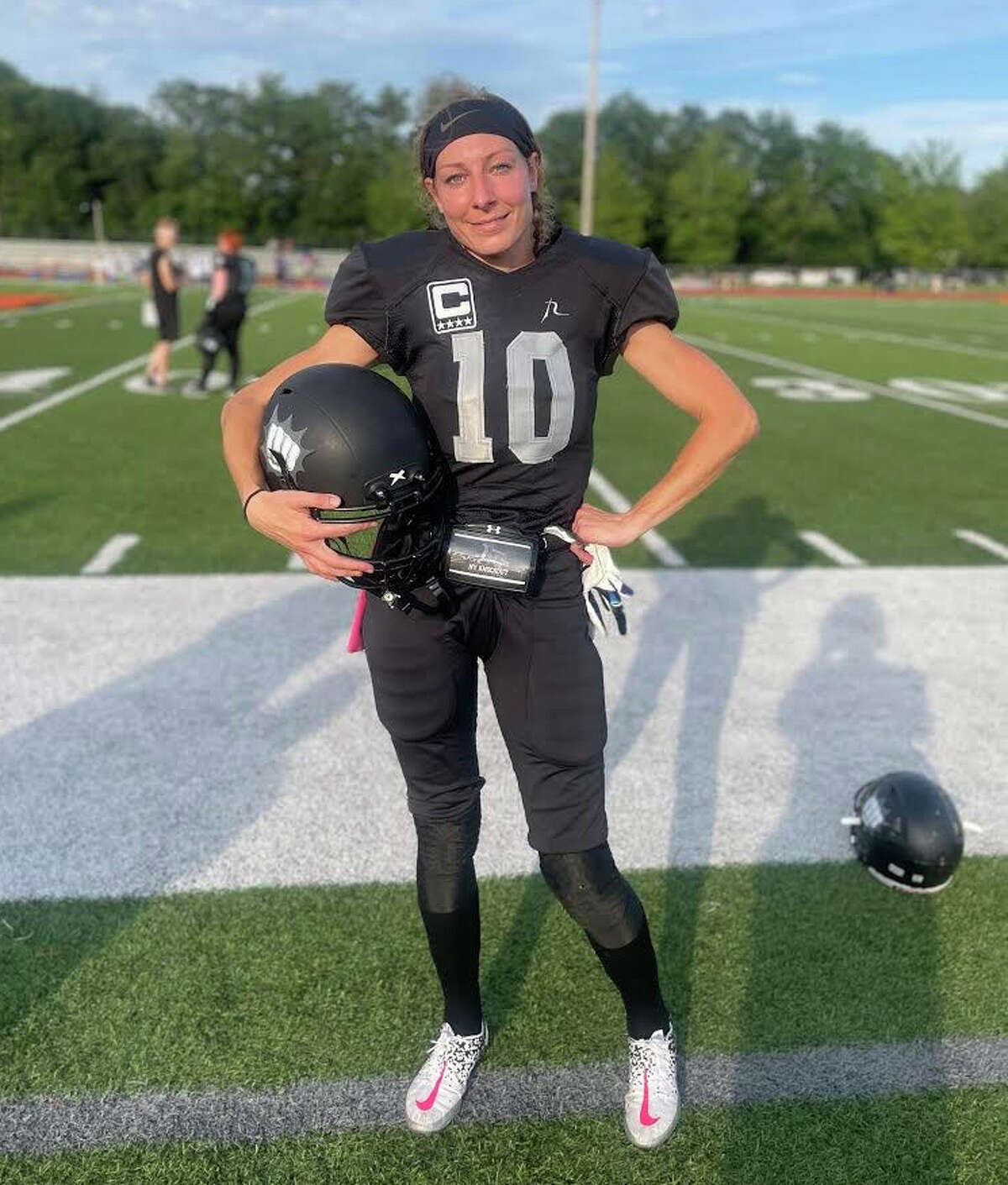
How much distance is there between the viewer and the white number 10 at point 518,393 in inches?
88.3

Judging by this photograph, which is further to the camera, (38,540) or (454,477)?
(38,540)

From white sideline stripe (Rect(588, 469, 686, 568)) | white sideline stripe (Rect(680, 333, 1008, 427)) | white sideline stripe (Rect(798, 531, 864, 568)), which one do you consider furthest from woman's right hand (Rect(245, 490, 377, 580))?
white sideline stripe (Rect(680, 333, 1008, 427))

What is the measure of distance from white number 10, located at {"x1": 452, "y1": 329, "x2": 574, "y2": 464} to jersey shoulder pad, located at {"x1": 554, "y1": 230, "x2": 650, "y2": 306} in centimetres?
15

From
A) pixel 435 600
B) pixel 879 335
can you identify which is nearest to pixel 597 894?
pixel 435 600

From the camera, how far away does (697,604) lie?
20.0 ft

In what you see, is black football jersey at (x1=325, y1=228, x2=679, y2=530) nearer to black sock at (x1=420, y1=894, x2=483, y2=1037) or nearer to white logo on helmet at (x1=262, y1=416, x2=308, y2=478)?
white logo on helmet at (x1=262, y1=416, x2=308, y2=478)

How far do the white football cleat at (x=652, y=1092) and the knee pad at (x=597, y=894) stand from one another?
30 centimetres

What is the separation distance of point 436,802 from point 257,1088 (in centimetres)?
85

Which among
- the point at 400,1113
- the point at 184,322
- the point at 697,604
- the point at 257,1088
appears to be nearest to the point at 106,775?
the point at 257,1088

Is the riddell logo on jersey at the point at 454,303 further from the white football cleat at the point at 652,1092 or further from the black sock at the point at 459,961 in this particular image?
the white football cleat at the point at 652,1092

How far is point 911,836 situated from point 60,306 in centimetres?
3135

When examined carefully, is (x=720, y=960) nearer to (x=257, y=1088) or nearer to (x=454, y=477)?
(x=257, y=1088)

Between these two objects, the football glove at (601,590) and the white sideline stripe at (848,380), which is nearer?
the football glove at (601,590)

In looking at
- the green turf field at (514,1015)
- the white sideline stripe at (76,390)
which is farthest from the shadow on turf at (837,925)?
the white sideline stripe at (76,390)
